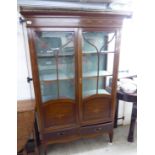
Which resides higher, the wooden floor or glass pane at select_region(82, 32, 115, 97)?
glass pane at select_region(82, 32, 115, 97)

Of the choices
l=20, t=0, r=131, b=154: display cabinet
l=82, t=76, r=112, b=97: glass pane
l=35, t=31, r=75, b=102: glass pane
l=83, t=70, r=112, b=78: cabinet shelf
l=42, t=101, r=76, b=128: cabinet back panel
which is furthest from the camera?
l=82, t=76, r=112, b=97: glass pane

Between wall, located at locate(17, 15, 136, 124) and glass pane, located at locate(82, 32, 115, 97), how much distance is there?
0.56 meters

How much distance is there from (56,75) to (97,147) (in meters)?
1.30

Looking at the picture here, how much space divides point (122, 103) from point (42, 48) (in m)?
1.83

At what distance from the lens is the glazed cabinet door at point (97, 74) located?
200 centimetres

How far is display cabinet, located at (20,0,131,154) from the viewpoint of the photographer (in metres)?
1.70

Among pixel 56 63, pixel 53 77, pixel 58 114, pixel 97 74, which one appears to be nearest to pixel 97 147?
pixel 58 114

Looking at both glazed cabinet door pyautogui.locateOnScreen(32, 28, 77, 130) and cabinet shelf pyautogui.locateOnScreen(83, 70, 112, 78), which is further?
cabinet shelf pyautogui.locateOnScreen(83, 70, 112, 78)

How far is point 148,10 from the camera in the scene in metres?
0.63

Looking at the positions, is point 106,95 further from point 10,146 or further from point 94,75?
point 10,146

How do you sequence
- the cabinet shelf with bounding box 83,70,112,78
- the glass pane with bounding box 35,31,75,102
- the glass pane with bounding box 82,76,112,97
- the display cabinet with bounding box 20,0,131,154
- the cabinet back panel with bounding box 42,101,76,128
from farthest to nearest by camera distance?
the glass pane with bounding box 82,76,112,97, the cabinet shelf with bounding box 83,70,112,78, the cabinet back panel with bounding box 42,101,76,128, the glass pane with bounding box 35,31,75,102, the display cabinet with bounding box 20,0,131,154

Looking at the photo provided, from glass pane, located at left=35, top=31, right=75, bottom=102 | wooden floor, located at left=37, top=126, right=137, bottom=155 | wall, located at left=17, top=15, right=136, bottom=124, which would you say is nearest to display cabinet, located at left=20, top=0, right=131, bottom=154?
glass pane, located at left=35, top=31, right=75, bottom=102

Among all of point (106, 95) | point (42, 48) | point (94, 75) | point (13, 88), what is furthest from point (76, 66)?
point (13, 88)

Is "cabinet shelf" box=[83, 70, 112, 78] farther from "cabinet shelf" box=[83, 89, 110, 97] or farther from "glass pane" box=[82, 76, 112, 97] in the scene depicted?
"cabinet shelf" box=[83, 89, 110, 97]
